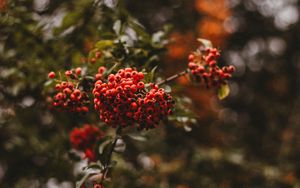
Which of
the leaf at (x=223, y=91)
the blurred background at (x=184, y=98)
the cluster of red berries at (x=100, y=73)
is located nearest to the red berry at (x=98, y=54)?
the cluster of red berries at (x=100, y=73)

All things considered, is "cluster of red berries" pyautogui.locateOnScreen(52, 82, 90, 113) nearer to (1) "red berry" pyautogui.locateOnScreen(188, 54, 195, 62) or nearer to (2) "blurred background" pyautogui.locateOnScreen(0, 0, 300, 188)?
(1) "red berry" pyautogui.locateOnScreen(188, 54, 195, 62)

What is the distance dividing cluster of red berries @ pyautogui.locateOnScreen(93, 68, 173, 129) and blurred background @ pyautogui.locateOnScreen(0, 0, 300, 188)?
687 millimetres

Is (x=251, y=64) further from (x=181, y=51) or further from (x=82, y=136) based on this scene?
(x=82, y=136)

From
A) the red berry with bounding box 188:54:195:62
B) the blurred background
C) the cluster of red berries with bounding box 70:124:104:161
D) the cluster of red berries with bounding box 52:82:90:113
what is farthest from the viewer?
the blurred background

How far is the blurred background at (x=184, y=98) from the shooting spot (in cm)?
347

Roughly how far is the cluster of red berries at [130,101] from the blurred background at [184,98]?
2.25 feet

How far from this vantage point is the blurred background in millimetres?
3467

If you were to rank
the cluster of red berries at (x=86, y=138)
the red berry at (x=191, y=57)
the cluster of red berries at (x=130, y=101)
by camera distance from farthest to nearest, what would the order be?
the cluster of red berries at (x=86, y=138) < the red berry at (x=191, y=57) < the cluster of red berries at (x=130, y=101)

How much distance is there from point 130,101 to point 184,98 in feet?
3.31

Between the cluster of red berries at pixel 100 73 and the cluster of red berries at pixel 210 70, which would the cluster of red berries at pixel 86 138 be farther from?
the cluster of red berries at pixel 210 70

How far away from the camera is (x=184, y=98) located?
121 inches

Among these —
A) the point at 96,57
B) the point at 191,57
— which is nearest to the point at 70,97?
the point at 96,57

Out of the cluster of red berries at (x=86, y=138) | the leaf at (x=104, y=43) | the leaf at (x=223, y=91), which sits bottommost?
the cluster of red berries at (x=86, y=138)

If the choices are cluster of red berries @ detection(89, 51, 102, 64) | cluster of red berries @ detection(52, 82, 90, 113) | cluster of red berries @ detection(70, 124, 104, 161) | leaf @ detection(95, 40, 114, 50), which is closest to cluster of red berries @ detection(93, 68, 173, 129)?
cluster of red berries @ detection(52, 82, 90, 113)
